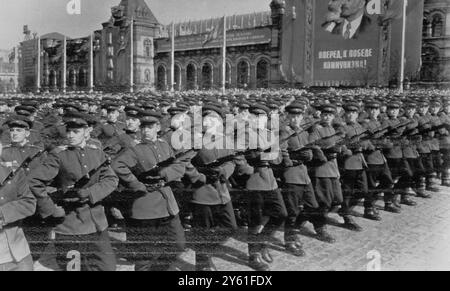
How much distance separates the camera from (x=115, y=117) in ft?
25.9

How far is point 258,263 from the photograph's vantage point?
15.5ft

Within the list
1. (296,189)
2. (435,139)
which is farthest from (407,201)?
(296,189)

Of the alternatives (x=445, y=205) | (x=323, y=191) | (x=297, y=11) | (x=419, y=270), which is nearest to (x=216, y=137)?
(x=323, y=191)

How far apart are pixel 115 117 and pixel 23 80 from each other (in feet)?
83.8

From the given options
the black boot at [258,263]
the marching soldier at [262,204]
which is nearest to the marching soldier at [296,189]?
the marching soldier at [262,204]

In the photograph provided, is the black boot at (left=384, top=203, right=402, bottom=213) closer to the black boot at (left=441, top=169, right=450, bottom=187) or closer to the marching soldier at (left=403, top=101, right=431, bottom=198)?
the marching soldier at (left=403, top=101, right=431, bottom=198)

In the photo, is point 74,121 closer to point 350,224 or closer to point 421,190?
point 350,224

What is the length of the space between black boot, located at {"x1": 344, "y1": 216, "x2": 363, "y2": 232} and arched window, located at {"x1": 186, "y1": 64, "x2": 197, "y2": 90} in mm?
30661

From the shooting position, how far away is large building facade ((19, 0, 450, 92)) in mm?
24766

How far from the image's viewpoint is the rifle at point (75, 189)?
3.85 m

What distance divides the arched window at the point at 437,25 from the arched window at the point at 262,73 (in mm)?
10672

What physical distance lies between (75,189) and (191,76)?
34.2 metres

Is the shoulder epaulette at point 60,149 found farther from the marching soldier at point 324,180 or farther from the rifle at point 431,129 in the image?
the rifle at point 431,129
